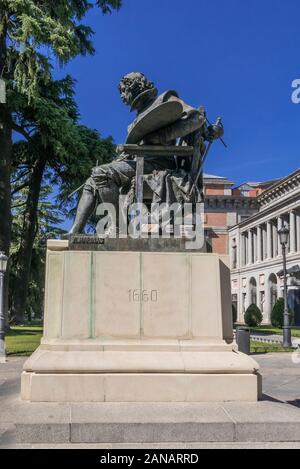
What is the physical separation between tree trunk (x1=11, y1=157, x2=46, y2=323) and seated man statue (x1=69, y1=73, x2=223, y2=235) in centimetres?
2343

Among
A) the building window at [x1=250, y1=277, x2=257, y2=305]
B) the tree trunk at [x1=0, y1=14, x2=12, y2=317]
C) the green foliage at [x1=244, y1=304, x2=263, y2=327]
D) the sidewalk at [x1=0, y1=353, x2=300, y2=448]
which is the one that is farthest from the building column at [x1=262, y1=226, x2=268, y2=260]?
the sidewalk at [x1=0, y1=353, x2=300, y2=448]

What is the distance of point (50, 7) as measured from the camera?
2591 cm

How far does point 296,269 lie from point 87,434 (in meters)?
53.8

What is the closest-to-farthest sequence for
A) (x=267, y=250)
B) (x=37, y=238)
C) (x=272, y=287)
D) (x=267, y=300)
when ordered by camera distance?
1. (x=37, y=238)
2. (x=272, y=287)
3. (x=267, y=300)
4. (x=267, y=250)

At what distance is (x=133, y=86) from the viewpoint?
265 inches

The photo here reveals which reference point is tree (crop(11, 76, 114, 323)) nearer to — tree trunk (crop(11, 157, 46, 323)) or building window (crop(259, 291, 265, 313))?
tree trunk (crop(11, 157, 46, 323))

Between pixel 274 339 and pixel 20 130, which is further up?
pixel 20 130

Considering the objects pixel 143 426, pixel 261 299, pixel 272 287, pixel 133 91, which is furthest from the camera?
pixel 261 299

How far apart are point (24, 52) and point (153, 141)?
19.3m

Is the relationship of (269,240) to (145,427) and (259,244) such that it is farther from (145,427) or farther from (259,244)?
(145,427)

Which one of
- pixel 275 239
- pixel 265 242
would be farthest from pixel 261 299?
pixel 275 239

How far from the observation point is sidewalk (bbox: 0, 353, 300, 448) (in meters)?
4.36
